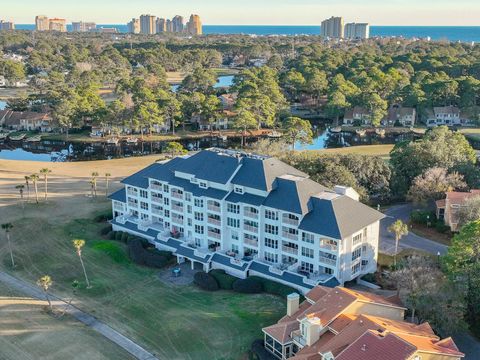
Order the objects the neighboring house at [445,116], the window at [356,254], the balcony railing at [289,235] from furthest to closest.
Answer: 1. the neighboring house at [445,116]
2. the balcony railing at [289,235]
3. the window at [356,254]

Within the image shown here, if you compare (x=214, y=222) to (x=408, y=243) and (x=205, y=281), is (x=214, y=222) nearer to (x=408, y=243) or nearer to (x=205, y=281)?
(x=205, y=281)

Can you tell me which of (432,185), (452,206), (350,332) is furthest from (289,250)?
(432,185)

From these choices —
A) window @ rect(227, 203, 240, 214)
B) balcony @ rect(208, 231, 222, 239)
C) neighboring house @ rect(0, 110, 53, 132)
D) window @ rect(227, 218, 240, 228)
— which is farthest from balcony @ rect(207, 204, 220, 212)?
neighboring house @ rect(0, 110, 53, 132)

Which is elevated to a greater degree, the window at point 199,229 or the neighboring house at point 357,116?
the neighboring house at point 357,116

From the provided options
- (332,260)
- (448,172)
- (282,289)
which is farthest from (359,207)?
(448,172)

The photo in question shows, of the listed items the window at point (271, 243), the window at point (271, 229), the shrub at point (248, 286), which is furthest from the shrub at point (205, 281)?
the window at point (271, 229)

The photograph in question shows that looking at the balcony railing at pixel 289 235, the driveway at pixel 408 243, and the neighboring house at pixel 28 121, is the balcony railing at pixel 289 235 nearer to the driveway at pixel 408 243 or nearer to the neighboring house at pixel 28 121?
the driveway at pixel 408 243

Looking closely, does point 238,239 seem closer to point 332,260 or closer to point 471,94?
point 332,260
